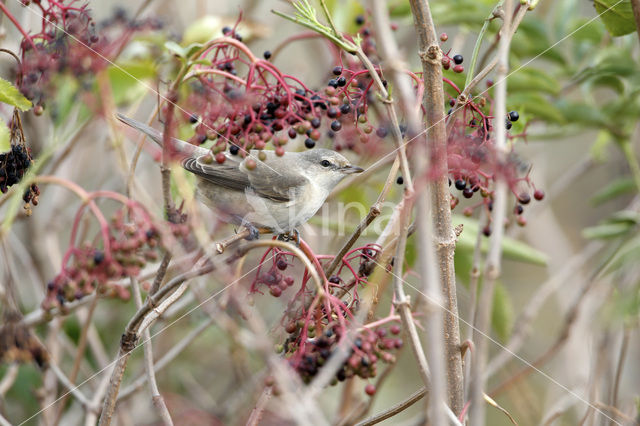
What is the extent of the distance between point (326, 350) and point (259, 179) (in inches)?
56.4

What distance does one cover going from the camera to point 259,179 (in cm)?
317

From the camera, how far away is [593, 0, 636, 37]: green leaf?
2.23 meters

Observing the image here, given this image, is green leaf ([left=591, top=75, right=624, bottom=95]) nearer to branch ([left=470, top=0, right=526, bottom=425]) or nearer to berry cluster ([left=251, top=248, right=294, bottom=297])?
berry cluster ([left=251, top=248, right=294, bottom=297])

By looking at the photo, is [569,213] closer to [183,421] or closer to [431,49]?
[183,421]

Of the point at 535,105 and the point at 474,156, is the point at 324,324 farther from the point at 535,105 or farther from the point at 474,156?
the point at 535,105

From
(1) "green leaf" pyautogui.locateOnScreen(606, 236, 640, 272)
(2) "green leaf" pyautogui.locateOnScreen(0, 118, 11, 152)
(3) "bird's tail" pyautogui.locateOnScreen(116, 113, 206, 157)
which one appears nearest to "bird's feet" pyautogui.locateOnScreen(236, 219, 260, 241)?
(3) "bird's tail" pyautogui.locateOnScreen(116, 113, 206, 157)

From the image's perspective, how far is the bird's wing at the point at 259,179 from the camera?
3.05 metres

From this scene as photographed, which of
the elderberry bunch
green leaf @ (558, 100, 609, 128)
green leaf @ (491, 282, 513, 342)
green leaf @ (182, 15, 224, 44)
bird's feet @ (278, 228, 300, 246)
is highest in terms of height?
green leaf @ (558, 100, 609, 128)

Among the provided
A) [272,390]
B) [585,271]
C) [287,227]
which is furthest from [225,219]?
[585,271]

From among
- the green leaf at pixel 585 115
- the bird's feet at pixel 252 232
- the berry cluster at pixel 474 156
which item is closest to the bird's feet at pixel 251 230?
the bird's feet at pixel 252 232

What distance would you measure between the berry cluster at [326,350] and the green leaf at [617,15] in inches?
53.5

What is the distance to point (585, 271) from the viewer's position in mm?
4887

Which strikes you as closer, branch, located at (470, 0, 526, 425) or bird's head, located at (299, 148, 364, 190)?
branch, located at (470, 0, 526, 425)

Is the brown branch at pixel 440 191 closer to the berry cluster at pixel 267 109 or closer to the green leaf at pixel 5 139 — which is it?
the berry cluster at pixel 267 109
